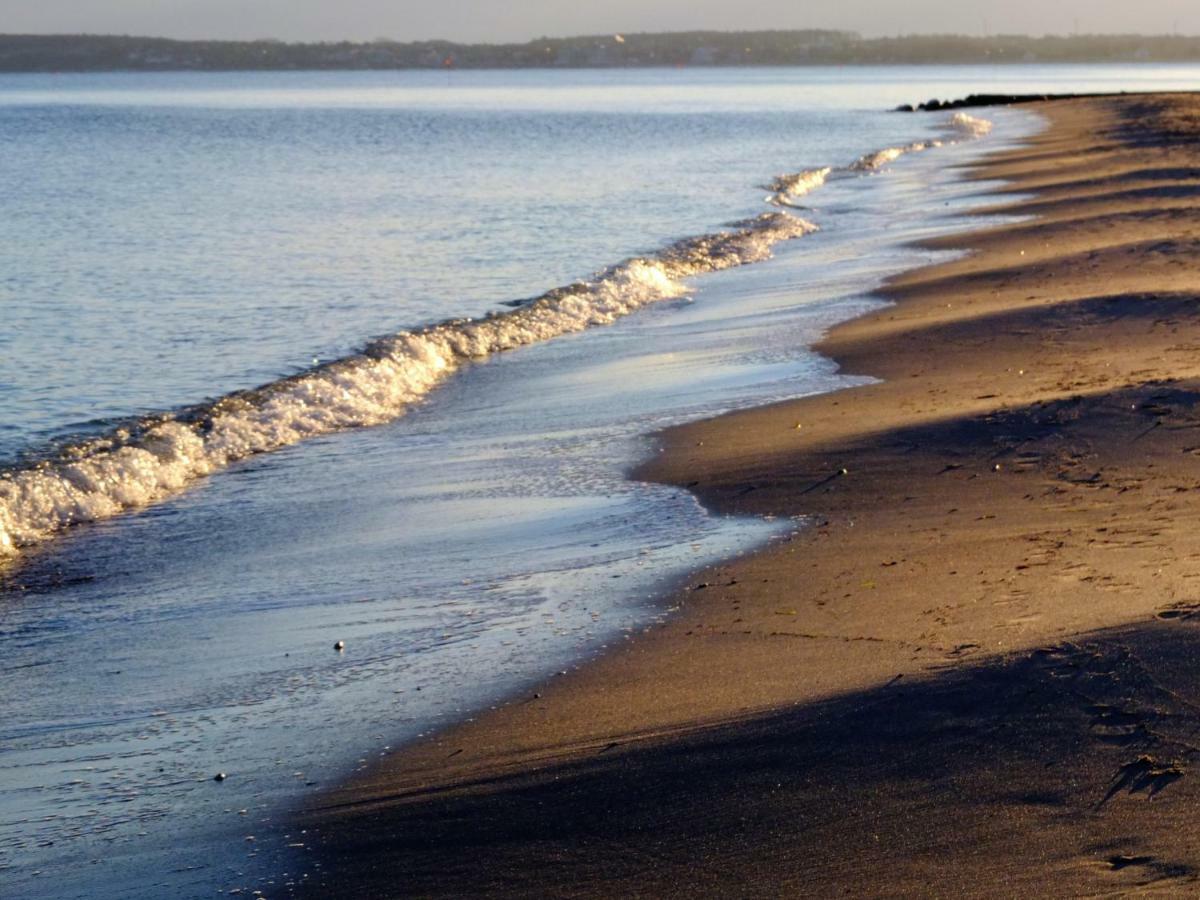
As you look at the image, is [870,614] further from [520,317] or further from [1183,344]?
[520,317]

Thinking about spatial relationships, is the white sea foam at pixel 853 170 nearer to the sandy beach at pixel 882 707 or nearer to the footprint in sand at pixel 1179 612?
the sandy beach at pixel 882 707

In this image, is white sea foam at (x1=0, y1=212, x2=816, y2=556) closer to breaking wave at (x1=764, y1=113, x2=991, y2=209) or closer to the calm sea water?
the calm sea water

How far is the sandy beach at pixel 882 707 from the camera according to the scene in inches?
149

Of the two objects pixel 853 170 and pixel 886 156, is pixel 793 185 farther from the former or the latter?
pixel 886 156

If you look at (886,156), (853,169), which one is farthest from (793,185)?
(886,156)

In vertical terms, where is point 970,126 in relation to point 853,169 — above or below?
above

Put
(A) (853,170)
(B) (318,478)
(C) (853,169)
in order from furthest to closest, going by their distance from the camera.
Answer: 1. (C) (853,169)
2. (A) (853,170)
3. (B) (318,478)

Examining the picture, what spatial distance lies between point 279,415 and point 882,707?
280 inches

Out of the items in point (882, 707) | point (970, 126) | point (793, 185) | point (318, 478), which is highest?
point (970, 126)

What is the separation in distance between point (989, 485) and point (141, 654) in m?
4.14

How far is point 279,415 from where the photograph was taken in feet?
35.6

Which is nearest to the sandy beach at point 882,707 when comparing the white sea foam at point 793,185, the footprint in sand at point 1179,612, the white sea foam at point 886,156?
the footprint in sand at point 1179,612

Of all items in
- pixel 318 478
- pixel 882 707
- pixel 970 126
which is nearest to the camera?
pixel 882 707

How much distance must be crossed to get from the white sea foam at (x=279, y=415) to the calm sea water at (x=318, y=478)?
0.13 ft
